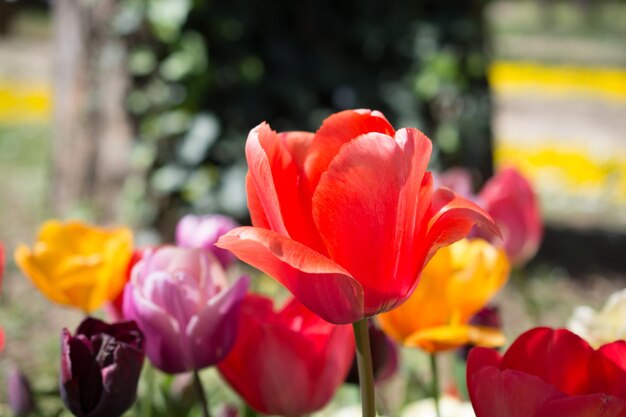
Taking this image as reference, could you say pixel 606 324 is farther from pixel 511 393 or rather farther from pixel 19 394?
pixel 19 394

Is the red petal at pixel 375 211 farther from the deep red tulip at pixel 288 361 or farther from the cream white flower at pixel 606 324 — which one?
the cream white flower at pixel 606 324

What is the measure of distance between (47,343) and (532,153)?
243 inches

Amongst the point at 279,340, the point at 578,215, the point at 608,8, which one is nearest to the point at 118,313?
the point at 279,340

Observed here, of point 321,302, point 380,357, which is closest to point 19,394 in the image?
point 380,357

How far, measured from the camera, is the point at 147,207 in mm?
4902

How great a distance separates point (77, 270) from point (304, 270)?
1.95 feet

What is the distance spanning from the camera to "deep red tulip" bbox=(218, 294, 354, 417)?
3.53 ft

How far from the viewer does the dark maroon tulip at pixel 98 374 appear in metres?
0.97

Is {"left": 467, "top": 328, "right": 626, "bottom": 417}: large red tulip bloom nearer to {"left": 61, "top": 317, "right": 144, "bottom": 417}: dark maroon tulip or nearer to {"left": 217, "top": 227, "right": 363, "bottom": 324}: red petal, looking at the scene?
{"left": 217, "top": 227, "right": 363, "bottom": 324}: red petal

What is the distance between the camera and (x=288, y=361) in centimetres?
107

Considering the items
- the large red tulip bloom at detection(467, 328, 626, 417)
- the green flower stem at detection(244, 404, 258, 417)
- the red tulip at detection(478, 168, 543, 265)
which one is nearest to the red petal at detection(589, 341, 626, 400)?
the large red tulip bloom at detection(467, 328, 626, 417)

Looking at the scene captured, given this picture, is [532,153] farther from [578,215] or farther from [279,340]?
[279,340]

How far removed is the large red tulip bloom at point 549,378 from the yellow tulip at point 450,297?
30cm

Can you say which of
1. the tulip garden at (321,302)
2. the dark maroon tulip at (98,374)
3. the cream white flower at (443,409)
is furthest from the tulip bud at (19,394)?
the cream white flower at (443,409)
